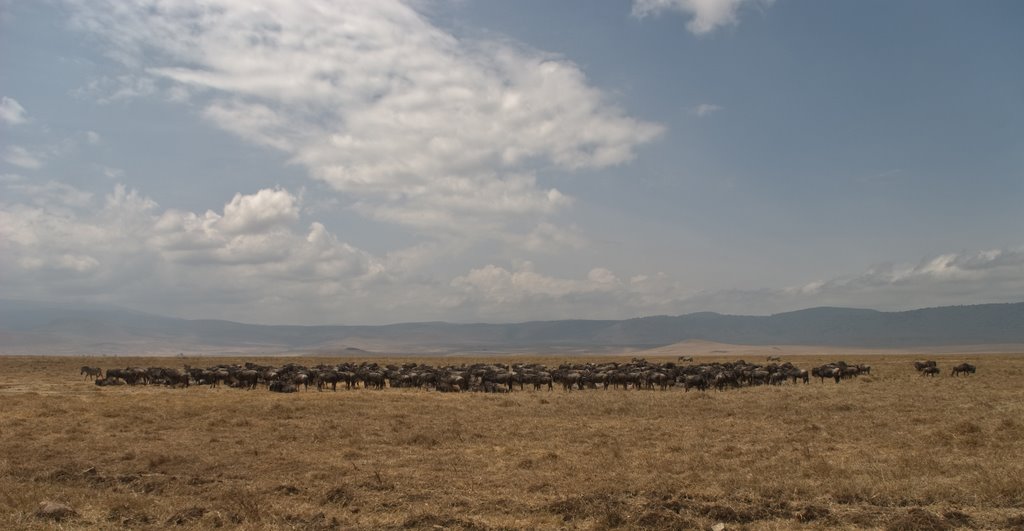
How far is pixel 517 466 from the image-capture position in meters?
15.5

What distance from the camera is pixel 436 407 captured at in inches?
1097

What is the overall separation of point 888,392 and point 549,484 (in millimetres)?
25891

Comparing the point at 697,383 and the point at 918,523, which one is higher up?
the point at 918,523

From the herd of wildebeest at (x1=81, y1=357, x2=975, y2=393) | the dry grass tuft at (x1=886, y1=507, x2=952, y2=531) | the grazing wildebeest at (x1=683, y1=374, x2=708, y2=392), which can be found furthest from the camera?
the herd of wildebeest at (x1=81, y1=357, x2=975, y2=393)

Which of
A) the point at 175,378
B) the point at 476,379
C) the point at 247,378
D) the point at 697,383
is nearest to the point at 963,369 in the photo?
the point at 697,383

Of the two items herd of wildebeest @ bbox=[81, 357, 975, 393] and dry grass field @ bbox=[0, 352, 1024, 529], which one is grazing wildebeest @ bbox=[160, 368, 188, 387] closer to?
herd of wildebeest @ bbox=[81, 357, 975, 393]

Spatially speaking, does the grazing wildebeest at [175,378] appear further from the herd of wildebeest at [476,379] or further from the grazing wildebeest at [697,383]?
the grazing wildebeest at [697,383]

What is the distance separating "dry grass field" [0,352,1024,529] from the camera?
1139cm

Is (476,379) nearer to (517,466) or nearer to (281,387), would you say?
(281,387)

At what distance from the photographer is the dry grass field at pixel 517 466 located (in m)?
11.4

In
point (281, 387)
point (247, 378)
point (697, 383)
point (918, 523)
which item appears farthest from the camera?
point (247, 378)

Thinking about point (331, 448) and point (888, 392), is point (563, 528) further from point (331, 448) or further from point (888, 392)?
point (888, 392)

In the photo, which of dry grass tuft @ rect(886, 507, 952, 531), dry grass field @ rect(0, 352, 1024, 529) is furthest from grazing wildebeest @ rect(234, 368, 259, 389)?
dry grass tuft @ rect(886, 507, 952, 531)

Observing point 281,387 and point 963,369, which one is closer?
point 281,387
